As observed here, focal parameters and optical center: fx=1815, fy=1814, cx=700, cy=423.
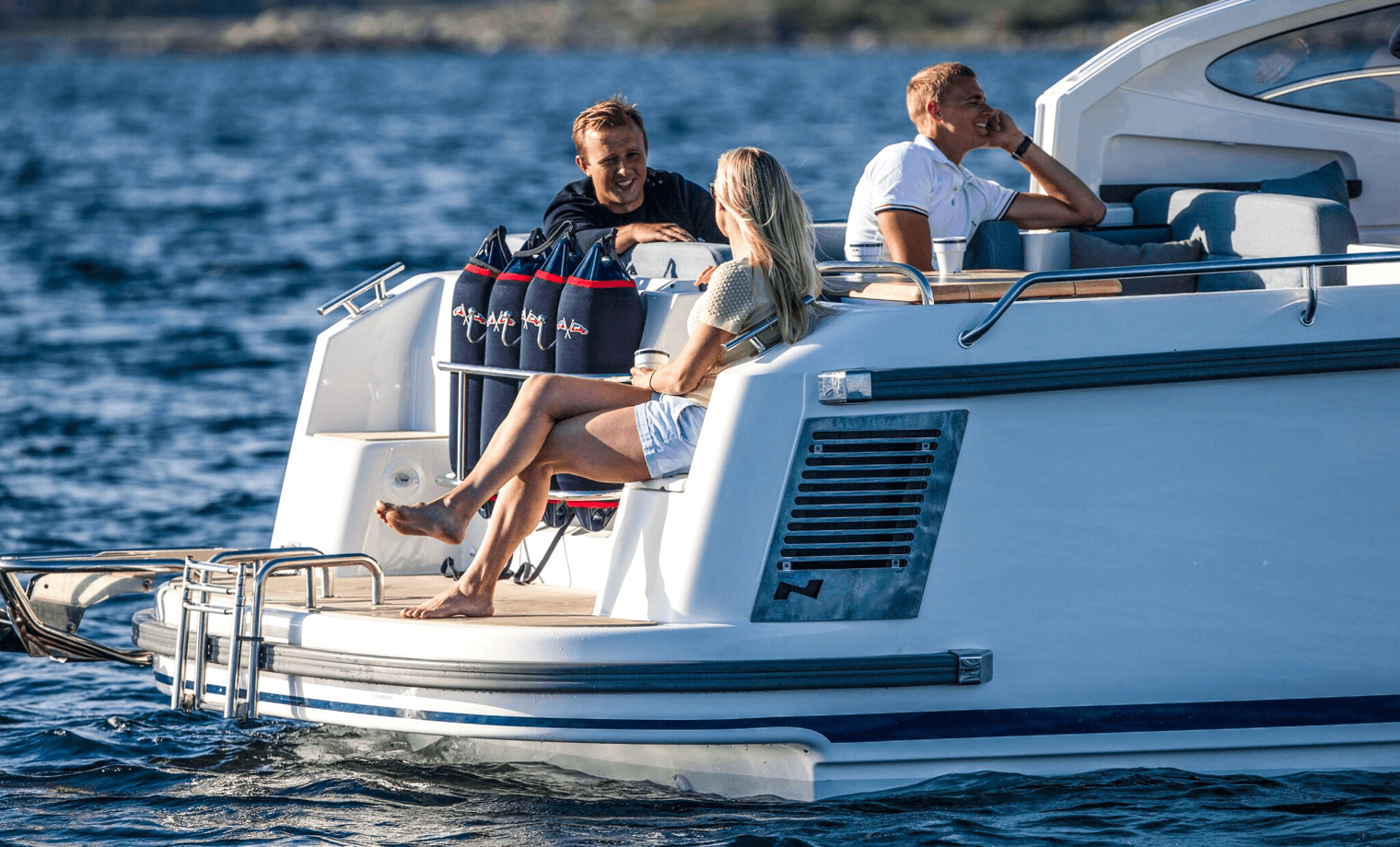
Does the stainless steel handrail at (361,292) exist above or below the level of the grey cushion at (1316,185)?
below

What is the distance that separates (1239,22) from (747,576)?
121 inches

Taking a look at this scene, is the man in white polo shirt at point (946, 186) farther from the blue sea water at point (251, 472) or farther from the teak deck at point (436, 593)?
the teak deck at point (436, 593)

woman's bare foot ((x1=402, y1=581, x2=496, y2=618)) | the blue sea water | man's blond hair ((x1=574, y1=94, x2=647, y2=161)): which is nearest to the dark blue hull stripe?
the blue sea water

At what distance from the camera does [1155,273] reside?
4.29 m

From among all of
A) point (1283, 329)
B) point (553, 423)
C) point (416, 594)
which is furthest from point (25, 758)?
point (1283, 329)

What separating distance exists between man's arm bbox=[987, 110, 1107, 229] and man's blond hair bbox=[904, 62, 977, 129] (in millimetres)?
218

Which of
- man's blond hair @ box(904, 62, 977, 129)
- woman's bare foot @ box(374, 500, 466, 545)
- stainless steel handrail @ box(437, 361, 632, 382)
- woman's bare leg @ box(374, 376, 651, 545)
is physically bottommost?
woman's bare foot @ box(374, 500, 466, 545)

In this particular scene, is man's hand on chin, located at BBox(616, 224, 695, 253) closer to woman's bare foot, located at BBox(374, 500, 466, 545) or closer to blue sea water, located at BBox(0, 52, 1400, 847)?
blue sea water, located at BBox(0, 52, 1400, 847)

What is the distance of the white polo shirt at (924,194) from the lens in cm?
522

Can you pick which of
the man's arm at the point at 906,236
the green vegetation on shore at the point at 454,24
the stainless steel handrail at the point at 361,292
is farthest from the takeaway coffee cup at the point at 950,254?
the green vegetation on shore at the point at 454,24

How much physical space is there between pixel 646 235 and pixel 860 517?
4.92 feet

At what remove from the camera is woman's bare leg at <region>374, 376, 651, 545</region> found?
4.49 metres

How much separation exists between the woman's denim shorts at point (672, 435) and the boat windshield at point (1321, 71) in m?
2.73

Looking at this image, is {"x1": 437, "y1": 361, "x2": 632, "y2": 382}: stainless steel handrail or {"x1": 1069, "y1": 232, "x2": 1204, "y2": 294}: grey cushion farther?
{"x1": 1069, "y1": 232, "x2": 1204, "y2": 294}: grey cushion
